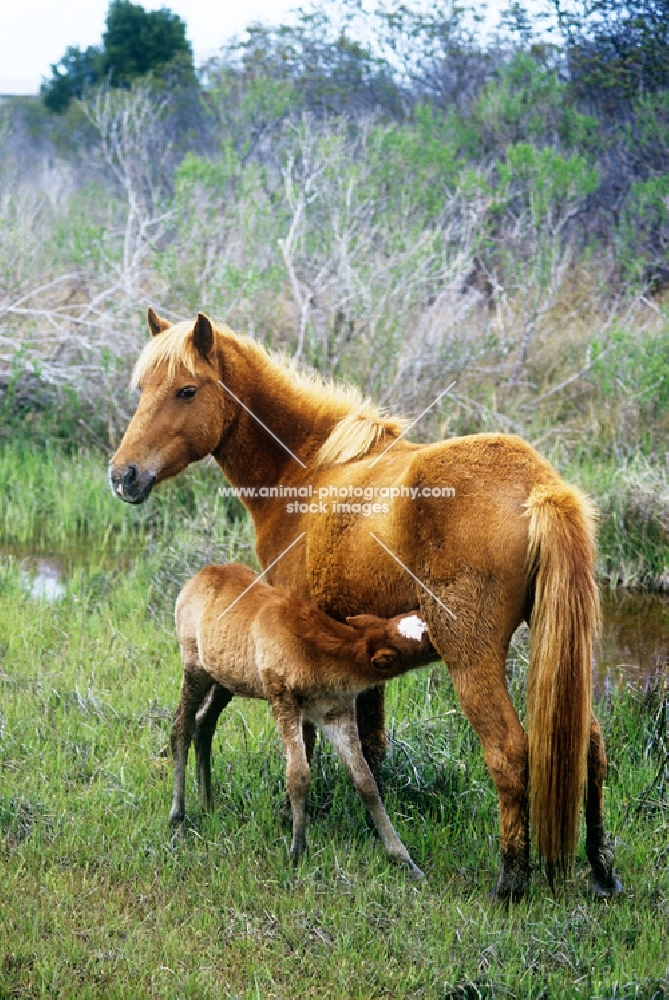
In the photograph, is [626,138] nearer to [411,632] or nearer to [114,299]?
[114,299]

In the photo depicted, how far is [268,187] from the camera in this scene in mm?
12109

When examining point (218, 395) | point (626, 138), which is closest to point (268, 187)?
point (626, 138)

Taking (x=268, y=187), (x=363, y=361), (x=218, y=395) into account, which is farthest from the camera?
(x=268, y=187)

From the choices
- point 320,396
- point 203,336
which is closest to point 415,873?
point 320,396

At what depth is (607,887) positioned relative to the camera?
12.6 ft

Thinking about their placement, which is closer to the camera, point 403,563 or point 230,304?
point 403,563

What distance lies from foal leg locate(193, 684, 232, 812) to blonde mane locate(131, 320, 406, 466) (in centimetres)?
100

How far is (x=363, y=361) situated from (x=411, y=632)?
5.51 metres

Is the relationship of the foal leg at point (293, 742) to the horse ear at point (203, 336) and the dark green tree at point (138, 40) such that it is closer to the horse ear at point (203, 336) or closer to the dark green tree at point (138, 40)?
the horse ear at point (203, 336)

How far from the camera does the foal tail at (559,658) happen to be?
3.44 metres

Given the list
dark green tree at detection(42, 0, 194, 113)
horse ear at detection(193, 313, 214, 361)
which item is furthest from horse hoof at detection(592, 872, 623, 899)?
dark green tree at detection(42, 0, 194, 113)

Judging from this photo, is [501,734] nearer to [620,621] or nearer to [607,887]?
[607,887]

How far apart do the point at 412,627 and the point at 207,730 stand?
1.21 m

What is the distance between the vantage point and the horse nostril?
421 cm
